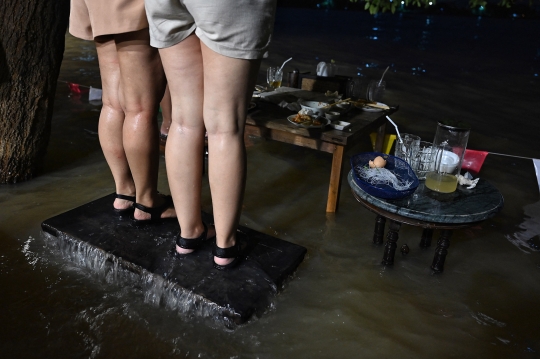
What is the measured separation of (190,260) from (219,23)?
1205 mm

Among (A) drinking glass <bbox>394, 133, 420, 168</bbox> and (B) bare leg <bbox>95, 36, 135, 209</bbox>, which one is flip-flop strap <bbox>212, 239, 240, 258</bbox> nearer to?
(B) bare leg <bbox>95, 36, 135, 209</bbox>

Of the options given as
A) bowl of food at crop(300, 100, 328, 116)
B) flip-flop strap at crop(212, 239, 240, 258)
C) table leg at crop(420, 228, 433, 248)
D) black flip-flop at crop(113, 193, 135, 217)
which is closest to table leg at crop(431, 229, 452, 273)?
table leg at crop(420, 228, 433, 248)

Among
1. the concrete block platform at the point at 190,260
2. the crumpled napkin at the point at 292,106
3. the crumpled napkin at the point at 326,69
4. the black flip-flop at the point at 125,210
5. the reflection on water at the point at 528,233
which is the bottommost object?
the reflection on water at the point at 528,233

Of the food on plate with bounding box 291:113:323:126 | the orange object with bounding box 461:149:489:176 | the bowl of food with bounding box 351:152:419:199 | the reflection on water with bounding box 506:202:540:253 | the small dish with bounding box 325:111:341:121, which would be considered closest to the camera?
the bowl of food with bounding box 351:152:419:199

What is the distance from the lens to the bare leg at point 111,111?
239cm

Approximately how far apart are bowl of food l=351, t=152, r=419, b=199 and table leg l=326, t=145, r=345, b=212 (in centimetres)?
29

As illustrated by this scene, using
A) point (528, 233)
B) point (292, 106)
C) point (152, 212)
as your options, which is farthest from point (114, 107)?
point (528, 233)

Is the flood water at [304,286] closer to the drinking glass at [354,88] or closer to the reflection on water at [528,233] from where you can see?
the reflection on water at [528,233]

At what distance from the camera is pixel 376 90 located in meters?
4.11

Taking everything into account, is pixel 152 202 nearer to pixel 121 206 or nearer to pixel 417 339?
pixel 121 206

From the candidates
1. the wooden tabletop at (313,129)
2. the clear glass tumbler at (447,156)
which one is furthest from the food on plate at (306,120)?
the clear glass tumbler at (447,156)

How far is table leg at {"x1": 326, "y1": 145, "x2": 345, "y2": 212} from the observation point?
313 centimetres

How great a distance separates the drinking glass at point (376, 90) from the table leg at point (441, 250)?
1.92 meters

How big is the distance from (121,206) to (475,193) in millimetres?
2057
